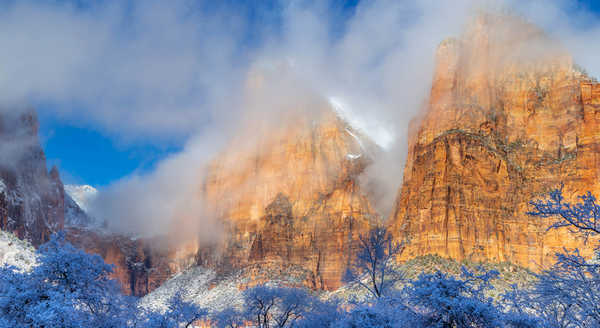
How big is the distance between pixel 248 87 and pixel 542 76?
9189cm

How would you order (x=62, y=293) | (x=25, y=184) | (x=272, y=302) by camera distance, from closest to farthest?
(x=62, y=293), (x=272, y=302), (x=25, y=184)

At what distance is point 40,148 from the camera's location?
5118 inches

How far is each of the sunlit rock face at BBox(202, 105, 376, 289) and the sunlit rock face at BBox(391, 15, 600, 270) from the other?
88.8ft

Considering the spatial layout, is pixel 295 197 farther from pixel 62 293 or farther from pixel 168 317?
pixel 62 293

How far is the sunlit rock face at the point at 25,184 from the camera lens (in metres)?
106

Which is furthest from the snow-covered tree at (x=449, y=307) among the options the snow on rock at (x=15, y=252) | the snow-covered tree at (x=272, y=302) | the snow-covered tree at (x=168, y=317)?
the snow on rock at (x=15, y=252)

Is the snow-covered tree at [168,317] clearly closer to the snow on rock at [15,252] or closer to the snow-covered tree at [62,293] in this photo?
the snow-covered tree at [62,293]

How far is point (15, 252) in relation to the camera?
80.4 m

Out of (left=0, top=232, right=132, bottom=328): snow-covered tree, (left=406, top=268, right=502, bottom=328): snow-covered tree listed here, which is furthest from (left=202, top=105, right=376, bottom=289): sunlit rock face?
(left=0, top=232, right=132, bottom=328): snow-covered tree

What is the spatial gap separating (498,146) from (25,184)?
9750 centimetres

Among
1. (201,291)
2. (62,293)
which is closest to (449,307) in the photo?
(62,293)

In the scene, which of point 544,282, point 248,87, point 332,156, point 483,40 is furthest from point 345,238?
point 544,282

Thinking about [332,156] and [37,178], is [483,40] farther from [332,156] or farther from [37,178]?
[37,178]

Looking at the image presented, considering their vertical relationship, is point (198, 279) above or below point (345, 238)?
below
